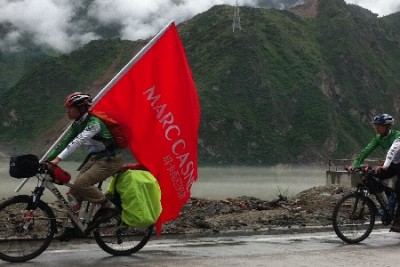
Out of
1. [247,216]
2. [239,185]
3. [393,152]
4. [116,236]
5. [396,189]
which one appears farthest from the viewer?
[239,185]

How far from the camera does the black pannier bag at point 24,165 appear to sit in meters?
6.76

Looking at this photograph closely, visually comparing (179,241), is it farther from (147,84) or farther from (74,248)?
(147,84)

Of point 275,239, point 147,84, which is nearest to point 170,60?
point 147,84

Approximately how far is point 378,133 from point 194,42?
165678mm

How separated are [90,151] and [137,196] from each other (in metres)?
0.79

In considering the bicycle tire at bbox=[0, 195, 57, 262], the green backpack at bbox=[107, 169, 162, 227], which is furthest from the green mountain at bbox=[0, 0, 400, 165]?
the bicycle tire at bbox=[0, 195, 57, 262]

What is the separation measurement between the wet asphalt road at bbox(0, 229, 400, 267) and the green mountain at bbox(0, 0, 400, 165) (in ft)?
433

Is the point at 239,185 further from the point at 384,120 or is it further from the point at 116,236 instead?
the point at 116,236

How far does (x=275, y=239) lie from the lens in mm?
9312

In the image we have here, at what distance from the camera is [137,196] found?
732 centimetres

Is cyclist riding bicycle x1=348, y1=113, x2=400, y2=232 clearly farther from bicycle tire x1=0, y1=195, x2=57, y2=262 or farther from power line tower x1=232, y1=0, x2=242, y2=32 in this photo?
power line tower x1=232, y1=0, x2=242, y2=32

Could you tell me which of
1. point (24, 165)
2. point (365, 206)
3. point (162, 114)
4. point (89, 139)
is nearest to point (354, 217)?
point (365, 206)

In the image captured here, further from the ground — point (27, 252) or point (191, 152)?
point (191, 152)

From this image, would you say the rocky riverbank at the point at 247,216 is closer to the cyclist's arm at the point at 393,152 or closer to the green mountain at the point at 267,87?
the cyclist's arm at the point at 393,152
